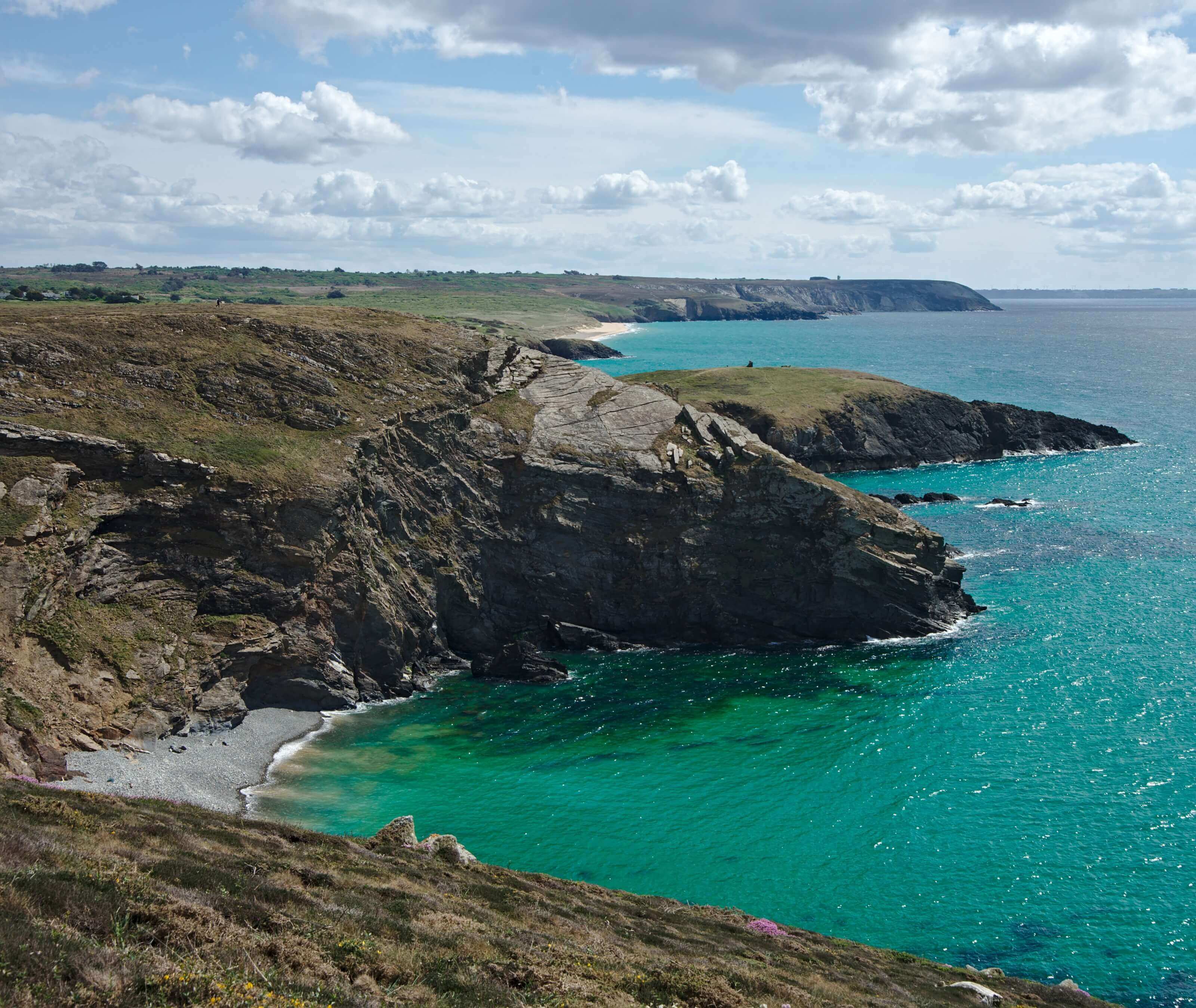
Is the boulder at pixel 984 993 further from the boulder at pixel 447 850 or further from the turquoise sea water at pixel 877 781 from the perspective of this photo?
the boulder at pixel 447 850

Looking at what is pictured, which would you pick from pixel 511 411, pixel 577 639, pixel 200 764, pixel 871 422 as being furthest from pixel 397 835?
pixel 871 422

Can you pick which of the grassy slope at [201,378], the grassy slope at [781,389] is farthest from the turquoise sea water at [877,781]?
the grassy slope at [781,389]

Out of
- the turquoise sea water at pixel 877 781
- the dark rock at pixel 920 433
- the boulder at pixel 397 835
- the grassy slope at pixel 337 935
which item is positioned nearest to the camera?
the grassy slope at pixel 337 935

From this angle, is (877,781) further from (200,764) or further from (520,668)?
(200,764)

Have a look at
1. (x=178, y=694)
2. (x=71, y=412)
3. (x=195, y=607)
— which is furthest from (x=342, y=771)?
(x=71, y=412)

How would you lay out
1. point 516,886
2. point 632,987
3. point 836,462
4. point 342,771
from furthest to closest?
1. point 836,462
2. point 342,771
3. point 516,886
4. point 632,987

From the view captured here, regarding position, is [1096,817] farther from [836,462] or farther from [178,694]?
[836,462]
